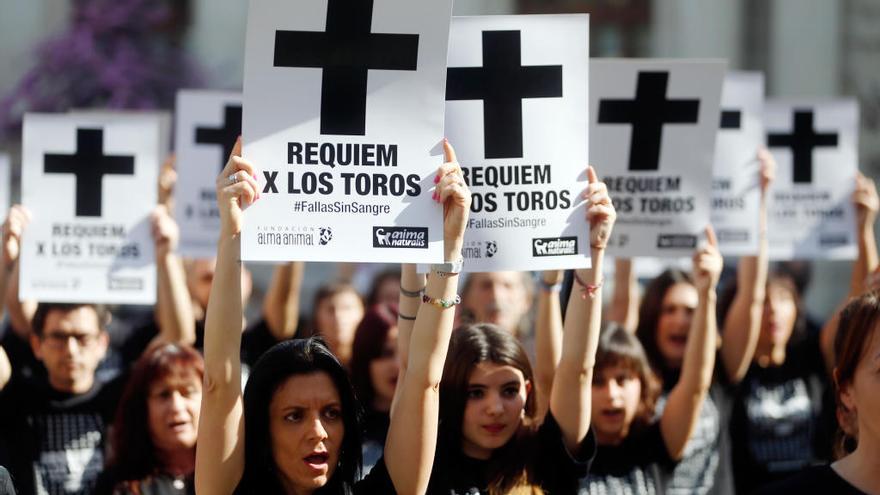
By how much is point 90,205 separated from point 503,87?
8.36ft

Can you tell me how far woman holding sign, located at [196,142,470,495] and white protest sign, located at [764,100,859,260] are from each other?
3622 mm

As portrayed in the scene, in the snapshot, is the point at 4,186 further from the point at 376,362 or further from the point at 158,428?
the point at 158,428

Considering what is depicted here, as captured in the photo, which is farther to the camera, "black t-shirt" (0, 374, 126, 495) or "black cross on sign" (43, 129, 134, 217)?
"black cross on sign" (43, 129, 134, 217)

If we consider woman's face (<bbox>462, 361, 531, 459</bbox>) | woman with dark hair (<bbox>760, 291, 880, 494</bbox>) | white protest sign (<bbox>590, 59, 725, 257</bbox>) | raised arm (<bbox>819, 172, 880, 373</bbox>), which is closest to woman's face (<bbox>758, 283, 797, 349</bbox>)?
raised arm (<bbox>819, 172, 880, 373</bbox>)

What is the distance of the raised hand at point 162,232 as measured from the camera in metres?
6.17

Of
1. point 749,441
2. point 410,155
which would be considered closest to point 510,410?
point 410,155

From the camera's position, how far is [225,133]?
7.17 meters

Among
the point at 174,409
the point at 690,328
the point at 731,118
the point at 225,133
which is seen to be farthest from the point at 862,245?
the point at 174,409

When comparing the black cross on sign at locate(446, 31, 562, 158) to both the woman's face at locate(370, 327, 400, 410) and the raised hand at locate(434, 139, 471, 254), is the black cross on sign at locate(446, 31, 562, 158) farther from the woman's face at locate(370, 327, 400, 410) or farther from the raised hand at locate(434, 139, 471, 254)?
the woman's face at locate(370, 327, 400, 410)

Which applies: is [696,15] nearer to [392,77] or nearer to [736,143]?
[736,143]

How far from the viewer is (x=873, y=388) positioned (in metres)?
3.29

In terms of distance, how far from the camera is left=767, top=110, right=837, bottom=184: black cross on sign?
7.16 m

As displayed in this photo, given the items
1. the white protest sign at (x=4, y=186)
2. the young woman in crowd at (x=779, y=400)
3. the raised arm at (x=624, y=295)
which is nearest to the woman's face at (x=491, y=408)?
the raised arm at (x=624, y=295)

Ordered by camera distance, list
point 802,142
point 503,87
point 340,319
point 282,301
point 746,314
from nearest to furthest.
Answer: point 503,87, point 746,314, point 282,301, point 340,319, point 802,142
